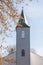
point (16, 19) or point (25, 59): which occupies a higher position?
point (16, 19)

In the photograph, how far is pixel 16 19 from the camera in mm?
8164

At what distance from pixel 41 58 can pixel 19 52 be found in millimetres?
4213

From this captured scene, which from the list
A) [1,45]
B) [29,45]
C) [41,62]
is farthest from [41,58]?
[1,45]

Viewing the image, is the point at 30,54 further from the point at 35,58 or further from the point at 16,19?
the point at 16,19

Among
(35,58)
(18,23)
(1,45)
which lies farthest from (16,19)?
(35,58)

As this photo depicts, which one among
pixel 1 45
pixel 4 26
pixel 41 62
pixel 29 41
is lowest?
pixel 41 62

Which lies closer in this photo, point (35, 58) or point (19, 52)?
point (19, 52)

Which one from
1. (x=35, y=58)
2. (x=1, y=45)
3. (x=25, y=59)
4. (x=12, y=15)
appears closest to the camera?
(x=12, y=15)

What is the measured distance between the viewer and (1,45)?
347 inches

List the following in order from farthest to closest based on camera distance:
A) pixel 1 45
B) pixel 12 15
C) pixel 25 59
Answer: pixel 25 59 < pixel 1 45 < pixel 12 15

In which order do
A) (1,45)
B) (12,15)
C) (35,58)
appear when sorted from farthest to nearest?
(35,58)
(1,45)
(12,15)

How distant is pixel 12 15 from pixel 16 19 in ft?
0.57

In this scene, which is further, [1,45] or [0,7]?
[1,45]

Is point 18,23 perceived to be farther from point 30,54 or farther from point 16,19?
point 30,54
